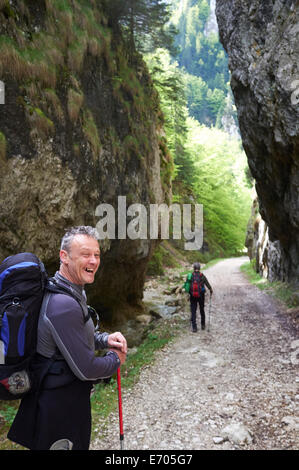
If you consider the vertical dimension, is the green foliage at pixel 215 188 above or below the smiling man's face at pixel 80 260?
above

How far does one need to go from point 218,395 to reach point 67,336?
188 inches

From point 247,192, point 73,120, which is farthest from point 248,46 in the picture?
point 247,192

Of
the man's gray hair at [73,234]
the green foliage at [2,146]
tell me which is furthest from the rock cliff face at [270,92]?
the man's gray hair at [73,234]

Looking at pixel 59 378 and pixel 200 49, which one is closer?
pixel 59 378

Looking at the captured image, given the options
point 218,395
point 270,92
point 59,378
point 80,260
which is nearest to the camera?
point 59,378

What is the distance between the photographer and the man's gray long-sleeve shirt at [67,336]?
74.0 inches

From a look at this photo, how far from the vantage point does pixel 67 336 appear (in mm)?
1877

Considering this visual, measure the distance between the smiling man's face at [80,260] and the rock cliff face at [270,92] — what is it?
9372 mm

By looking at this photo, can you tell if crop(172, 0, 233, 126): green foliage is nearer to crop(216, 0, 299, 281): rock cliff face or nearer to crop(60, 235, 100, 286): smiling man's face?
crop(216, 0, 299, 281): rock cliff face

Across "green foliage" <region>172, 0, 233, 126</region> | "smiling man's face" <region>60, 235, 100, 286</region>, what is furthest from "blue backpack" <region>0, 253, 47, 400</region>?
"green foliage" <region>172, 0, 233, 126</region>

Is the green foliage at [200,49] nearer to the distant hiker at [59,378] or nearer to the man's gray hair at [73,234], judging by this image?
the man's gray hair at [73,234]

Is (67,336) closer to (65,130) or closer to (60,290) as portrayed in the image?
(60,290)

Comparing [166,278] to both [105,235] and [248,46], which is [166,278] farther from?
[248,46]

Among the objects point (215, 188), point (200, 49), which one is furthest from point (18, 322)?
point (200, 49)
